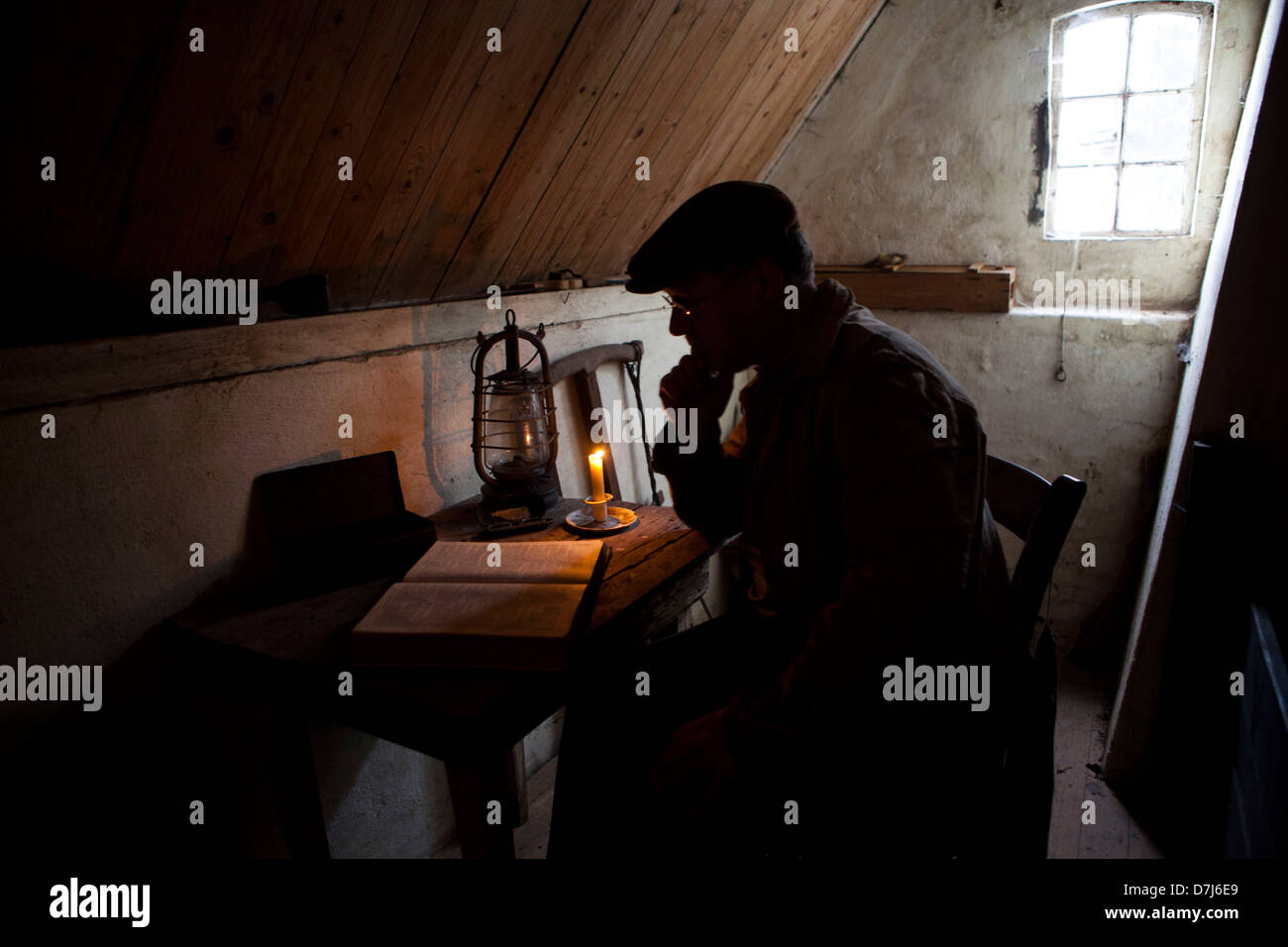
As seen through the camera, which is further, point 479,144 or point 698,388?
point 479,144

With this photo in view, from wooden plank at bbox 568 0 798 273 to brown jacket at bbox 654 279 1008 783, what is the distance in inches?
55.7

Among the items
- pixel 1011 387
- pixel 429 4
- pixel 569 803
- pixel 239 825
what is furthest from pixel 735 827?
pixel 1011 387

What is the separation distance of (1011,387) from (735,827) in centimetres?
272

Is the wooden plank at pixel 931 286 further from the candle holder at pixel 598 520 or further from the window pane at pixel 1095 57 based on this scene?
the candle holder at pixel 598 520

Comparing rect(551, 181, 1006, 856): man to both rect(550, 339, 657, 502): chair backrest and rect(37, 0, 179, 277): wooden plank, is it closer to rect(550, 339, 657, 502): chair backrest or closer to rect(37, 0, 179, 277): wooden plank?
rect(37, 0, 179, 277): wooden plank

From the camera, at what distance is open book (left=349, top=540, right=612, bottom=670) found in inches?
54.1

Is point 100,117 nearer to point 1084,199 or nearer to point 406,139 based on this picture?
point 406,139

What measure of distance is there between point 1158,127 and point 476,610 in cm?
321

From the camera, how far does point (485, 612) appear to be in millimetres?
1453

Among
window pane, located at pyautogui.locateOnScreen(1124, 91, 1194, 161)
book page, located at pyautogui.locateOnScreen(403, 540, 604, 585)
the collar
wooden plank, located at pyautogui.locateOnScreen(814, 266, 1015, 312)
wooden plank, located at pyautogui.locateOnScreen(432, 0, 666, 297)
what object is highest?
window pane, located at pyautogui.locateOnScreen(1124, 91, 1194, 161)

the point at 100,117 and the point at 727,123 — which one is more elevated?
the point at 727,123

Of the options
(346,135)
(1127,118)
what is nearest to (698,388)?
(346,135)

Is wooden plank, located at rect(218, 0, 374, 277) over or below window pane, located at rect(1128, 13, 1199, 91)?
below

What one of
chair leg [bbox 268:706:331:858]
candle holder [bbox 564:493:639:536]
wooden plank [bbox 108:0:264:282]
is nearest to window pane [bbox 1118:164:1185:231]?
candle holder [bbox 564:493:639:536]
